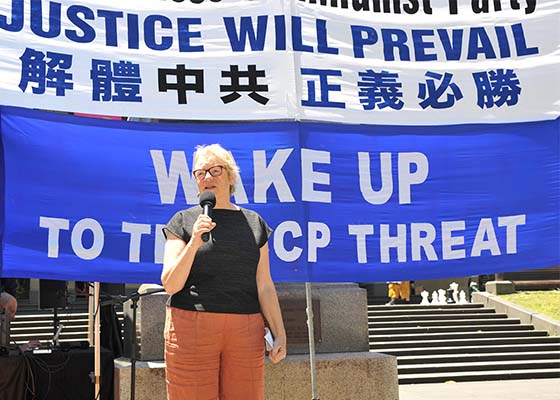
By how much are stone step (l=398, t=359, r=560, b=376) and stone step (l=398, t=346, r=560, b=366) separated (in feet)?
0.67

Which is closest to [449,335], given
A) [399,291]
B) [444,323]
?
[444,323]

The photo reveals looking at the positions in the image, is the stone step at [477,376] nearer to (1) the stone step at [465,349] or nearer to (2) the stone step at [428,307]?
(1) the stone step at [465,349]

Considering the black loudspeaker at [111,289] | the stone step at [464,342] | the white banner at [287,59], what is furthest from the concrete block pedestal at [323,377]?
the stone step at [464,342]

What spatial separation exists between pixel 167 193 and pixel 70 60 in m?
0.98

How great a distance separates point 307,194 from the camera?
471 cm

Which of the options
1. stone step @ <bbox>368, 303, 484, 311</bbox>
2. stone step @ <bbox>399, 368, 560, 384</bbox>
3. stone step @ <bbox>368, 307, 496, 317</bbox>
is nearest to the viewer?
stone step @ <bbox>399, 368, 560, 384</bbox>

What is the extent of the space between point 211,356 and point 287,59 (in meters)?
2.01

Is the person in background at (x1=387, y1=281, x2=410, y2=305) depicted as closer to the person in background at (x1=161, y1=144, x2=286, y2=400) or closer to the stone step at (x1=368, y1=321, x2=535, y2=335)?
the stone step at (x1=368, y1=321, x2=535, y2=335)

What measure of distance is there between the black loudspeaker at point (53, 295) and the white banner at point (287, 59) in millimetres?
5216

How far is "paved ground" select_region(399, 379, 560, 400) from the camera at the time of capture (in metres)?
11.5

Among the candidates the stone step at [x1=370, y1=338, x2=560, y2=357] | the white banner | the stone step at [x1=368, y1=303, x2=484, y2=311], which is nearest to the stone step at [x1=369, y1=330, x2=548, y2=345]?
the stone step at [x1=370, y1=338, x2=560, y2=357]

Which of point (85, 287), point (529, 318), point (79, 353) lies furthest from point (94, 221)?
point (529, 318)

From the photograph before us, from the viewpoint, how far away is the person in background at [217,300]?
3711mm

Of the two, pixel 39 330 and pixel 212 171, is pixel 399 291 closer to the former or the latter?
pixel 39 330
